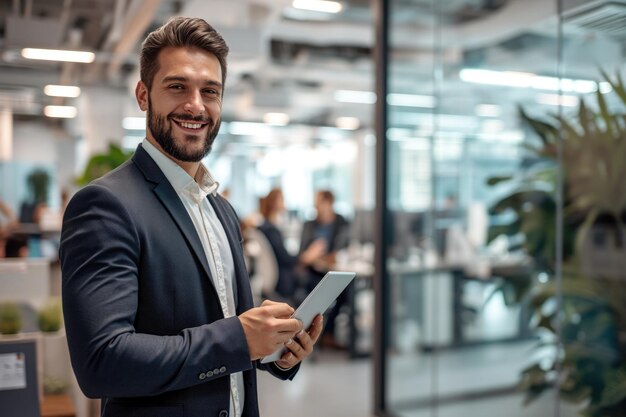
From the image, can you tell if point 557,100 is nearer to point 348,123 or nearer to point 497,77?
point 497,77

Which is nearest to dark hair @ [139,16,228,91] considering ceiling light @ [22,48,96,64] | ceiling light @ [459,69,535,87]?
ceiling light @ [459,69,535,87]

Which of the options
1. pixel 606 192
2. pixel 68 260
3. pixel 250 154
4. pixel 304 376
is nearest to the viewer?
pixel 68 260

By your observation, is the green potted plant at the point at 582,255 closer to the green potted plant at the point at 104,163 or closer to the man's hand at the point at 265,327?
the man's hand at the point at 265,327

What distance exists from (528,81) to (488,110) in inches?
15.0

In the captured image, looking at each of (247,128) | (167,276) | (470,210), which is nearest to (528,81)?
(470,210)

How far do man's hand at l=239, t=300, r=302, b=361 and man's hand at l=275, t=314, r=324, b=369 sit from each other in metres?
0.16

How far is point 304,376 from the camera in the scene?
5434 mm

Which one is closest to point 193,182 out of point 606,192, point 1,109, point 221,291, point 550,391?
point 221,291

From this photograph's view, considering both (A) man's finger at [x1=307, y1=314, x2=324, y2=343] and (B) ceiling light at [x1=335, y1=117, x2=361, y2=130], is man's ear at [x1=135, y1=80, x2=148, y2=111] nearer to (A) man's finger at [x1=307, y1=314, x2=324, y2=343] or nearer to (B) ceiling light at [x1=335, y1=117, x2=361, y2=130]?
(A) man's finger at [x1=307, y1=314, x2=324, y2=343]

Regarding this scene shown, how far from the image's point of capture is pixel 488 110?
3404 millimetres

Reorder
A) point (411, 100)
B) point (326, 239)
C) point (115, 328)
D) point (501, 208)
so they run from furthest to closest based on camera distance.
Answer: point (326, 239)
point (411, 100)
point (501, 208)
point (115, 328)

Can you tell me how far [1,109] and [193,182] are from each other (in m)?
13.5

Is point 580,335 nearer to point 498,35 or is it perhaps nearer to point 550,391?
point 550,391

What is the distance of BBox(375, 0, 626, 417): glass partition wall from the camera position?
2.64 m
